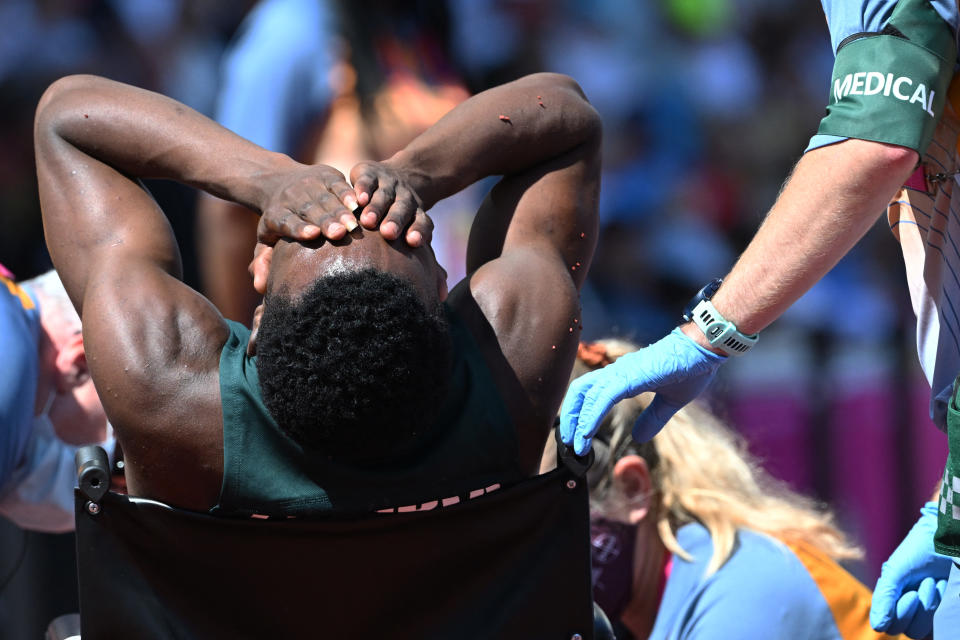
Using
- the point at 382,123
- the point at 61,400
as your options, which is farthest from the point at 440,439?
the point at 382,123

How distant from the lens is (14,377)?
7.20ft

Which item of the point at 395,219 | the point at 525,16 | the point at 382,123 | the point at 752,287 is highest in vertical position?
the point at 525,16

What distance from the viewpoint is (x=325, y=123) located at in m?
3.05

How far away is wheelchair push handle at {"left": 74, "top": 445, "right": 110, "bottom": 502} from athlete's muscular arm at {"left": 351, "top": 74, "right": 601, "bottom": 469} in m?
0.50

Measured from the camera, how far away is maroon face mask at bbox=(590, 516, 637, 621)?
2359 millimetres

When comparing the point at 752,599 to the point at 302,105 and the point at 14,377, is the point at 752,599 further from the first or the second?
the point at 302,105

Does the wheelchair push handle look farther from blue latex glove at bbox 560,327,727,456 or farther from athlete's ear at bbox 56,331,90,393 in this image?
athlete's ear at bbox 56,331,90,393

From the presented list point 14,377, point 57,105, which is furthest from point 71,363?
point 57,105

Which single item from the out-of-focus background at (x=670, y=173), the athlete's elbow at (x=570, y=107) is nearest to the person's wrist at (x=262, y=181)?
the athlete's elbow at (x=570, y=107)

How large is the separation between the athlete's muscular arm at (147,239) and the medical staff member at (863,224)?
521mm

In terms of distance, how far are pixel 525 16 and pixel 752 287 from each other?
114 inches

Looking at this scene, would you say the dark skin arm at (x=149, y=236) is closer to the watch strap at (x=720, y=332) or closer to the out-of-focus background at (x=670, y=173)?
the watch strap at (x=720, y=332)

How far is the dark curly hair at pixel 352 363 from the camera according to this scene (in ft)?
4.47

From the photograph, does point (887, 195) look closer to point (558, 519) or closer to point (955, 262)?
point (955, 262)
